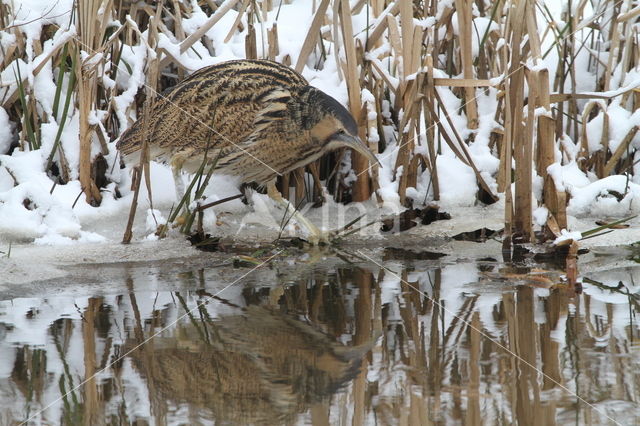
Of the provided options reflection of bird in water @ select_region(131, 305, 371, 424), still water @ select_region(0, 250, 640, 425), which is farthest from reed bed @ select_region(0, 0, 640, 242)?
reflection of bird in water @ select_region(131, 305, 371, 424)

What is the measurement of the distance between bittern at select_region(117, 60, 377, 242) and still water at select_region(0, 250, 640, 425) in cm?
87

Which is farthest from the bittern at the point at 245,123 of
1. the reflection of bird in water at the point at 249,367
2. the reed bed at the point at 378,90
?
the reflection of bird in water at the point at 249,367

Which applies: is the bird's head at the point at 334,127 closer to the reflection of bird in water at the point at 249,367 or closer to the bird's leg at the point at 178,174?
the bird's leg at the point at 178,174

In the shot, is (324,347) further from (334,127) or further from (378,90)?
(378,90)

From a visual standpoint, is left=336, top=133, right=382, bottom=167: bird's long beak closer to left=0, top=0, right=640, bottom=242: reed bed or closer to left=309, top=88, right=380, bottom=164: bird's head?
left=309, top=88, right=380, bottom=164: bird's head

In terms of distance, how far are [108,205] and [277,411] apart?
251cm

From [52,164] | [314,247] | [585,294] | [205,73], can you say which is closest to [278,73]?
[205,73]

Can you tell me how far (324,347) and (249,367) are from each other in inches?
10.6

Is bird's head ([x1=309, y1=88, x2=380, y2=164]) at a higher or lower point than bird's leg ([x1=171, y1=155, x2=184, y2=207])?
higher

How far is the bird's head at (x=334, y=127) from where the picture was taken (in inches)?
160

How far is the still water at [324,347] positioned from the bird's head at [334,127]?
763 mm

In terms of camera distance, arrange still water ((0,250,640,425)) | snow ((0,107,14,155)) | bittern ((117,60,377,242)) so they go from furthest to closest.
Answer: snow ((0,107,14,155)) → bittern ((117,60,377,242)) → still water ((0,250,640,425))

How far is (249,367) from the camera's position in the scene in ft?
7.39

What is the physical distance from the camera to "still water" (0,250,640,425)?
1.93m
